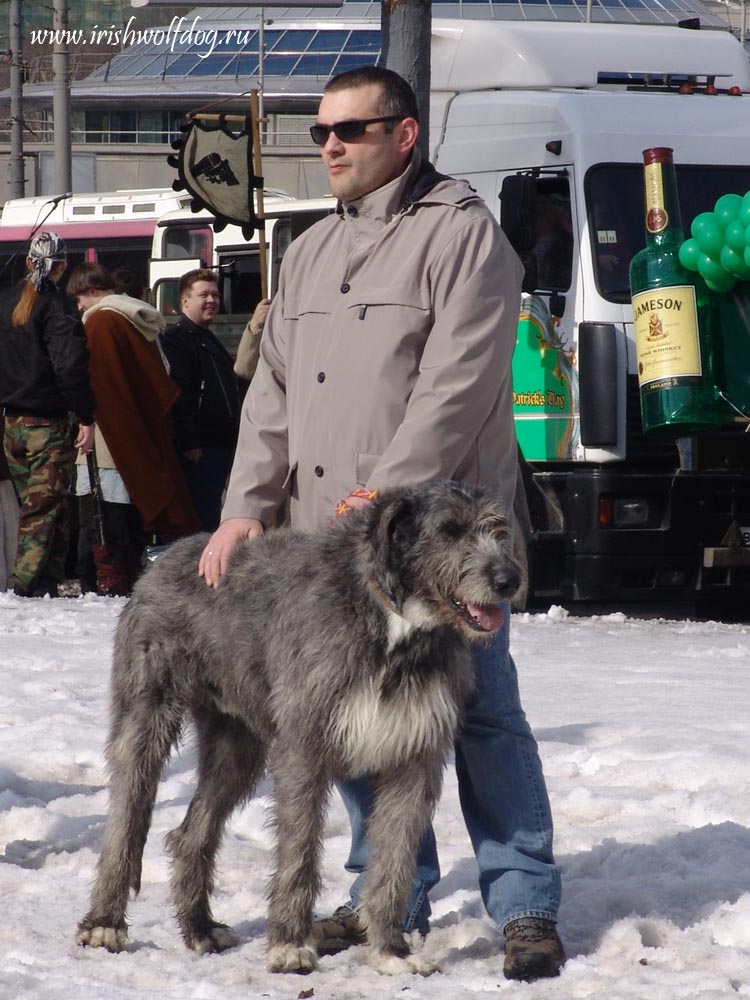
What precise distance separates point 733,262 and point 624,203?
160cm

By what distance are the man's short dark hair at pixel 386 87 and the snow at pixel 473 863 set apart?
2.16m

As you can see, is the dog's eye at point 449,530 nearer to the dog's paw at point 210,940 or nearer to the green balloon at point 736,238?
the dog's paw at point 210,940

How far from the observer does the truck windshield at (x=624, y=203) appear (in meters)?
10.1

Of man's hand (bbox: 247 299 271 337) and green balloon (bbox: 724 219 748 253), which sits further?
man's hand (bbox: 247 299 271 337)

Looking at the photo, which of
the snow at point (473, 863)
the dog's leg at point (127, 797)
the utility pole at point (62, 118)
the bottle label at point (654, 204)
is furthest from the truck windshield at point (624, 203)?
the utility pole at point (62, 118)

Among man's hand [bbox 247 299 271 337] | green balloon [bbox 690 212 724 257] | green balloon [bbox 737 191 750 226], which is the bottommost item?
man's hand [bbox 247 299 271 337]

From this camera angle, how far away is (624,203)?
33.5 feet

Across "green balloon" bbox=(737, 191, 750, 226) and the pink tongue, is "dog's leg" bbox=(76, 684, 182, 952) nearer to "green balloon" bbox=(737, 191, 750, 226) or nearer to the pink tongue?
the pink tongue

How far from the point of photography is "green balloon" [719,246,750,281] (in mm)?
8750

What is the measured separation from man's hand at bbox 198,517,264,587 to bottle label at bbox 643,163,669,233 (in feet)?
17.8

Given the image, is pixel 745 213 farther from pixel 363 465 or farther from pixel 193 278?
pixel 363 465

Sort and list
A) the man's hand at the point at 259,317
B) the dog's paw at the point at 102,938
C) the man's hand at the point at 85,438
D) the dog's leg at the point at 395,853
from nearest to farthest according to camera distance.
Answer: the dog's leg at the point at 395,853 → the dog's paw at the point at 102,938 → the man's hand at the point at 259,317 → the man's hand at the point at 85,438

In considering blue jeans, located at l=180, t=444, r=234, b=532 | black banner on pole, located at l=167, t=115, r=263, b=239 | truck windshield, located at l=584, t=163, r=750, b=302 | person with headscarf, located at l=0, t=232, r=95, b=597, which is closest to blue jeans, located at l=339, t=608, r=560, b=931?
truck windshield, located at l=584, t=163, r=750, b=302

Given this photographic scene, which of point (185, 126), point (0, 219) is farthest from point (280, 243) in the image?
point (0, 219)
